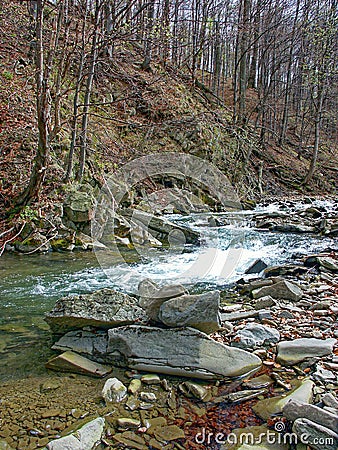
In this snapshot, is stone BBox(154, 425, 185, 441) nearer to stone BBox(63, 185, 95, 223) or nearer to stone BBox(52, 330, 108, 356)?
stone BBox(52, 330, 108, 356)

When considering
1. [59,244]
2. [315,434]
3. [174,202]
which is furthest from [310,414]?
[174,202]

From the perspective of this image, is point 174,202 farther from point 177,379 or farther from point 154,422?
point 154,422

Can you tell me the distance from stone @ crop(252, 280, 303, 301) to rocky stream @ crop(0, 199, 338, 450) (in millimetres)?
28

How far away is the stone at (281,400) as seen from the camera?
2904 mm

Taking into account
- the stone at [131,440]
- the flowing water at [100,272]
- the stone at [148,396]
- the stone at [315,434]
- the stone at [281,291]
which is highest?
the stone at [315,434]

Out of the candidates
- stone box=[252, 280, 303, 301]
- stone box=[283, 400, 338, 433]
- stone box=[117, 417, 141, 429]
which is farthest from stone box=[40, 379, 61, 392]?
stone box=[252, 280, 303, 301]

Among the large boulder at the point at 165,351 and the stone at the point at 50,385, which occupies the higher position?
the large boulder at the point at 165,351

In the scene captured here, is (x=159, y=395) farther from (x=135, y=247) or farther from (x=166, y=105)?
(x=166, y=105)

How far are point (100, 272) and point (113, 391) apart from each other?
163 inches

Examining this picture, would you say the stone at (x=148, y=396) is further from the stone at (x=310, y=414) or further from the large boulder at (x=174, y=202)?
the large boulder at (x=174, y=202)

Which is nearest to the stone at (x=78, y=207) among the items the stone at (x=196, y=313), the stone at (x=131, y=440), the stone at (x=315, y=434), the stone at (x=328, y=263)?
the stone at (x=328, y=263)

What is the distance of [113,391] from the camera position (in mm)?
3244

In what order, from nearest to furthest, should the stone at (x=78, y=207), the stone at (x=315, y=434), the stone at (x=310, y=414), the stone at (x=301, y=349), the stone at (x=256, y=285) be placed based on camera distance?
the stone at (x=315, y=434), the stone at (x=310, y=414), the stone at (x=301, y=349), the stone at (x=256, y=285), the stone at (x=78, y=207)

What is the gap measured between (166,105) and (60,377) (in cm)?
1700
